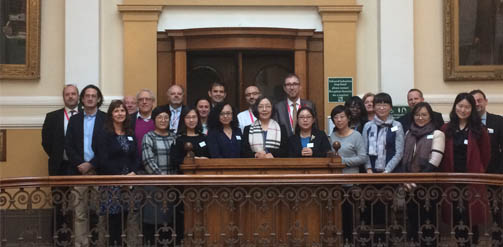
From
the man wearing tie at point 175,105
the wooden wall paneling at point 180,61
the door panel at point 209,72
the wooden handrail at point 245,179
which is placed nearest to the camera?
the wooden handrail at point 245,179

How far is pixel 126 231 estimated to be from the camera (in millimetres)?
8742

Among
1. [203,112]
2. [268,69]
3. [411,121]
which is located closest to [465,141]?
[411,121]

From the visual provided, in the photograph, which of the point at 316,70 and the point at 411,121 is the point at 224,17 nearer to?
the point at 316,70

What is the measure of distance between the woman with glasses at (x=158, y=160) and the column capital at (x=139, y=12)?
2.53 metres

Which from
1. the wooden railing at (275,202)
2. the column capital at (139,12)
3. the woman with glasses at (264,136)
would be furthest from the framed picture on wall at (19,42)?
the woman with glasses at (264,136)

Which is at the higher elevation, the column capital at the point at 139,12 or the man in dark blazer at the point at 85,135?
the column capital at the point at 139,12

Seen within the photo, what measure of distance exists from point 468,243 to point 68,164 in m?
4.38

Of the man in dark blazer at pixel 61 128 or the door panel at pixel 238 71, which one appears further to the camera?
the door panel at pixel 238 71

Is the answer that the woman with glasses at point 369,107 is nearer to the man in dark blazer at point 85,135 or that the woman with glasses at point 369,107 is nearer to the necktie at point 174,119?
the necktie at point 174,119

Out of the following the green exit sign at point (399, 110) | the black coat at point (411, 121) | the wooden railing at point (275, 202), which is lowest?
the wooden railing at point (275, 202)

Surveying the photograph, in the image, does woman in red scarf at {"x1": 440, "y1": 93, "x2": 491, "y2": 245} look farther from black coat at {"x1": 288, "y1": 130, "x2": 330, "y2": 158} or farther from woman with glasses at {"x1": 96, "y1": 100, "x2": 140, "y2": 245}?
woman with glasses at {"x1": 96, "y1": 100, "x2": 140, "y2": 245}

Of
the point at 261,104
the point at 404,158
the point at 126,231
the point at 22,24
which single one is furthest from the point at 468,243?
the point at 22,24

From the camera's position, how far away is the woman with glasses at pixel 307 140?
9.23 meters

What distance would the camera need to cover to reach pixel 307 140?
937 cm
